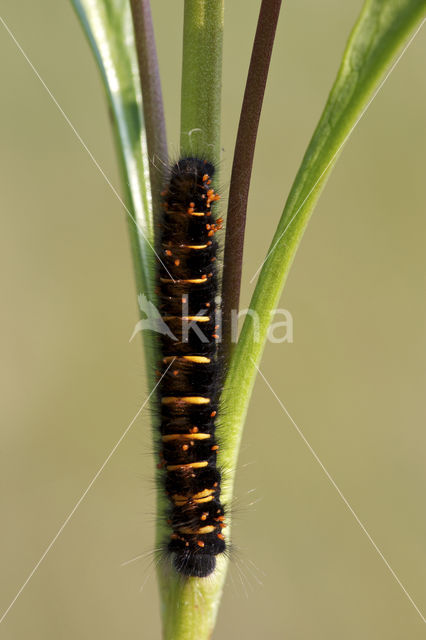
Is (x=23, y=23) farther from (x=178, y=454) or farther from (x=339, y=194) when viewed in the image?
(x=178, y=454)

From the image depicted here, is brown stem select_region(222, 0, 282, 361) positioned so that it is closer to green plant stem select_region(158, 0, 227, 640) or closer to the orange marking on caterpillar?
green plant stem select_region(158, 0, 227, 640)

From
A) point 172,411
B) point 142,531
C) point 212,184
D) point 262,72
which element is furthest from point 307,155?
point 142,531

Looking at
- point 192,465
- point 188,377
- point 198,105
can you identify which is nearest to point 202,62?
point 198,105

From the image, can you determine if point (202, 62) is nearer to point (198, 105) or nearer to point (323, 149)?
point (198, 105)

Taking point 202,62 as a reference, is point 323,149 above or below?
below

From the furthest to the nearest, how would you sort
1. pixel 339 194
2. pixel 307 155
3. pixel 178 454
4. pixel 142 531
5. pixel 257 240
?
pixel 339 194 < pixel 257 240 < pixel 142 531 < pixel 178 454 < pixel 307 155
